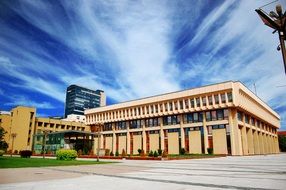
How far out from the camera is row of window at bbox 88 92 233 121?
48.7 metres

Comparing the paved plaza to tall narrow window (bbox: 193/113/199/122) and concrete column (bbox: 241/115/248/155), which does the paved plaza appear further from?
tall narrow window (bbox: 193/113/199/122)

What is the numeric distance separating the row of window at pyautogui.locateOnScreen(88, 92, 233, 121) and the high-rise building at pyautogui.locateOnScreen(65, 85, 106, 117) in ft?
371

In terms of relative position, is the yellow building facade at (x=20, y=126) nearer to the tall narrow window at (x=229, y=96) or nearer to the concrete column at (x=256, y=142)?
the tall narrow window at (x=229, y=96)

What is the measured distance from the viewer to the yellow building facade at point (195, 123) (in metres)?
46.9

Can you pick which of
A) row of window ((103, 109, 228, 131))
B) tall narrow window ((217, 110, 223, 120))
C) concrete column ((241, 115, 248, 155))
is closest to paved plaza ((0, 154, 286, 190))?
tall narrow window ((217, 110, 223, 120))

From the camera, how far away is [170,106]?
57.8m

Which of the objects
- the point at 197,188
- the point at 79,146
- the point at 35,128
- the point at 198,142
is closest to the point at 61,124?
the point at 35,128

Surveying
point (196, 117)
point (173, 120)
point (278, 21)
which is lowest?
point (278, 21)

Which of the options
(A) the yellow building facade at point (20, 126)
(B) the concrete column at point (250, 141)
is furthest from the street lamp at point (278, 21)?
(A) the yellow building facade at point (20, 126)

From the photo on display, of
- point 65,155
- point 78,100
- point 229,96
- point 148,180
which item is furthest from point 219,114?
point 78,100

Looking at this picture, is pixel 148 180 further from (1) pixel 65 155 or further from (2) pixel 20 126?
(2) pixel 20 126

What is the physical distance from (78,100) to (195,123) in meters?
149

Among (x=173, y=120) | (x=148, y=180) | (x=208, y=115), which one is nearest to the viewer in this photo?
(x=148, y=180)

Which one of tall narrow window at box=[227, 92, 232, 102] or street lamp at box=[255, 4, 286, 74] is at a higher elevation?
tall narrow window at box=[227, 92, 232, 102]
